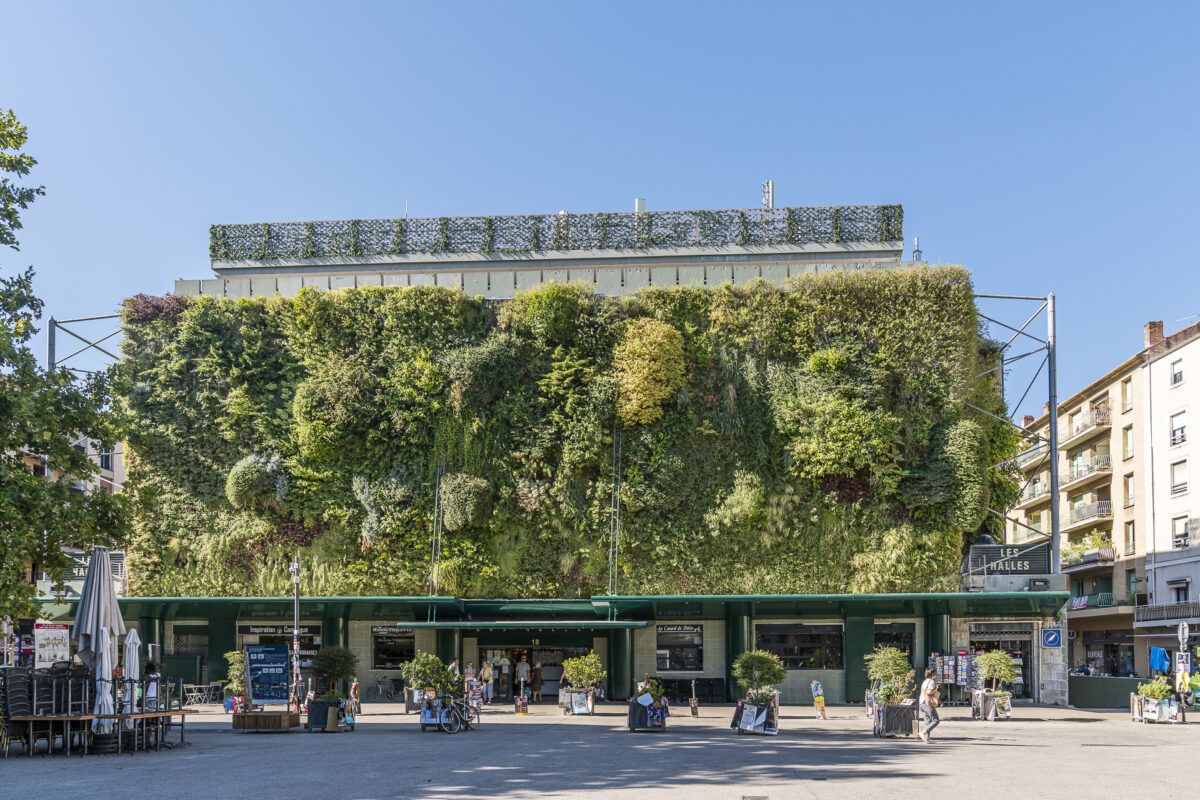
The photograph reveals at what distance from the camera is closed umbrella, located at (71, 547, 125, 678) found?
2003 cm

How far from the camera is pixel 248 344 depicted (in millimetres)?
36656

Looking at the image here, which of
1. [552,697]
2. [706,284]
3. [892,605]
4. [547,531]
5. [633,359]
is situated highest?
[706,284]

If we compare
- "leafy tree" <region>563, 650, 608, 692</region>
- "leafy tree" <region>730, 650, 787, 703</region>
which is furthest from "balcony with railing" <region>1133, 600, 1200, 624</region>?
"leafy tree" <region>563, 650, 608, 692</region>

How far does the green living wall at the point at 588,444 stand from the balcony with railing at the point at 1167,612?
15.2 m

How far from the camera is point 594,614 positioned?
114 ft

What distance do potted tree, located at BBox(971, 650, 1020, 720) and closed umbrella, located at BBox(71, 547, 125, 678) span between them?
21088 mm

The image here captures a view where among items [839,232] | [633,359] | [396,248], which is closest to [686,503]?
[633,359]

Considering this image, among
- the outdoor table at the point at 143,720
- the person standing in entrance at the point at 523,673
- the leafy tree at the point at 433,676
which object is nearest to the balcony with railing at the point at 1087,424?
the person standing in entrance at the point at 523,673

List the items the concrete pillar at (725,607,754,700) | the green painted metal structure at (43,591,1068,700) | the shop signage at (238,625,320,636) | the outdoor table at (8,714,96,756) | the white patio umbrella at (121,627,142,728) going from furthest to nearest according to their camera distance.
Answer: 1. the shop signage at (238,625,320,636)
2. the concrete pillar at (725,607,754,700)
3. the green painted metal structure at (43,591,1068,700)
4. the white patio umbrella at (121,627,142,728)
5. the outdoor table at (8,714,96,756)

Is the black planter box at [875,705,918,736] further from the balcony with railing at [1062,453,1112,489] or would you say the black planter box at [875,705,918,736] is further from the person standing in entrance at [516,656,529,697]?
the balcony with railing at [1062,453,1112,489]

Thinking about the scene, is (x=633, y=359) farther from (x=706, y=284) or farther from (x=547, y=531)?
(x=547, y=531)

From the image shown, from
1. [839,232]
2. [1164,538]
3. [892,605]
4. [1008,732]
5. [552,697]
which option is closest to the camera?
[1008,732]

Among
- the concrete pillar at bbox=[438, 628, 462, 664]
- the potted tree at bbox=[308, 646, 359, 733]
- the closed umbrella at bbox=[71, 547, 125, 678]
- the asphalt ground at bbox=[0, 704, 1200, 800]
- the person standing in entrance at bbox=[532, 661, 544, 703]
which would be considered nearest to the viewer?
the asphalt ground at bbox=[0, 704, 1200, 800]

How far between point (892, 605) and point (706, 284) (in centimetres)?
1213
